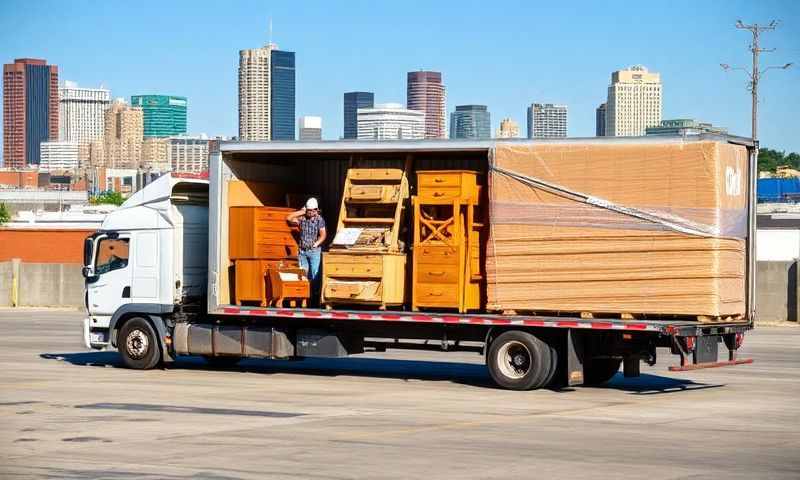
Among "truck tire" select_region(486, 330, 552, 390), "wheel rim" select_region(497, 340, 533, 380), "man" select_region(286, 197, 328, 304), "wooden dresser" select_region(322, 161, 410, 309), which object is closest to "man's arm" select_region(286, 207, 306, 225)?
"man" select_region(286, 197, 328, 304)

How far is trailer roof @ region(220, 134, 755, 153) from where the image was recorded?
19812 mm

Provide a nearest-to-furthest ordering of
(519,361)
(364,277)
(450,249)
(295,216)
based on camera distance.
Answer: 1. (519,361)
2. (450,249)
3. (364,277)
4. (295,216)

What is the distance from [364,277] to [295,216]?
2.33m

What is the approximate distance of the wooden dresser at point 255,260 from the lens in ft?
75.3

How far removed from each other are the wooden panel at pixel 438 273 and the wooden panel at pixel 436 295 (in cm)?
7

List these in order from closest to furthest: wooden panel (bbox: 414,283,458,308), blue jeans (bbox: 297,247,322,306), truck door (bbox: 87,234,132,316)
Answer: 1. wooden panel (bbox: 414,283,458,308)
2. blue jeans (bbox: 297,247,322,306)
3. truck door (bbox: 87,234,132,316)

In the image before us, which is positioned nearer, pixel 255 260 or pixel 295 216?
pixel 255 260

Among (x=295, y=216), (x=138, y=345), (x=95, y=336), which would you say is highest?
(x=295, y=216)

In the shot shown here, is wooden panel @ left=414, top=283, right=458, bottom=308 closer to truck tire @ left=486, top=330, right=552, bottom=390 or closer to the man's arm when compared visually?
truck tire @ left=486, top=330, right=552, bottom=390

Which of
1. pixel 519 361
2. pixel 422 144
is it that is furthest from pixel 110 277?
pixel 519 361

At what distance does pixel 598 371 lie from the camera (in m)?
21.9

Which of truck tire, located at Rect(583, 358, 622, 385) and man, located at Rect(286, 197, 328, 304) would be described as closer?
truck tire, located at Rect(583, 358, 622, 385)

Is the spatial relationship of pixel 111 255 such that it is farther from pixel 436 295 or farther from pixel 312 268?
pixel 436 295

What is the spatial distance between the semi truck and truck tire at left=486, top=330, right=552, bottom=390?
2cm
